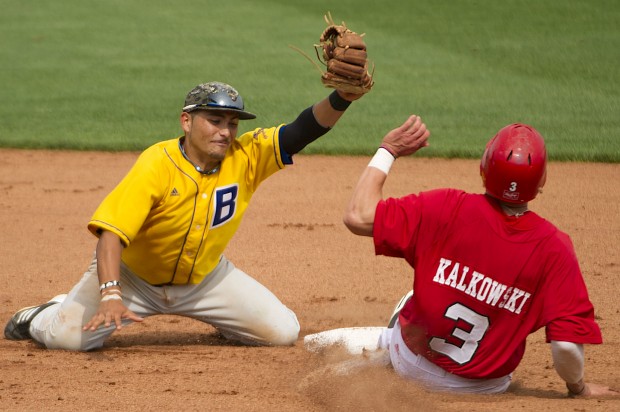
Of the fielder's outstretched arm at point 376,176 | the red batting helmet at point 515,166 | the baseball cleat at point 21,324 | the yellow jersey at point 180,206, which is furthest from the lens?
the baseball cleat at point 21,324

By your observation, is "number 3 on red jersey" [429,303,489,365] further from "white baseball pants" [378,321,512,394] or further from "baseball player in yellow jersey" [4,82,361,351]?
"baseball player in yellow jersey" [4,82,361,351]

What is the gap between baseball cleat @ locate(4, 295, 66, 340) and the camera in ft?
17.4

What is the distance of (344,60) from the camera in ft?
15.0

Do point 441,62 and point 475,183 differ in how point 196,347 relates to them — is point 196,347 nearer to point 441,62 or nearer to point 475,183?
point 475,183

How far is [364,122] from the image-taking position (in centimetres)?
1086

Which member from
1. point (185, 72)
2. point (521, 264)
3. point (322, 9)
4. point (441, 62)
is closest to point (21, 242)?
point (521, 264)

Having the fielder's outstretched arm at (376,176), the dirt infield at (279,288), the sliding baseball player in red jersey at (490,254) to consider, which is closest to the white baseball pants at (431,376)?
the dirt infield at (279,288)

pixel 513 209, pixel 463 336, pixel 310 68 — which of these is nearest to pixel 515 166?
pixel 513 209

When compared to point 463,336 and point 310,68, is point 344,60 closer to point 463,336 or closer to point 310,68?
point 463,336

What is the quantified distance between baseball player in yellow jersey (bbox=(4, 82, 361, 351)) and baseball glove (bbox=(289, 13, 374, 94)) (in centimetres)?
25

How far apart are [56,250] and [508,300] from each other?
4.24 metres

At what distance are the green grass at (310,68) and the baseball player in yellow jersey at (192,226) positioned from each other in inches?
183

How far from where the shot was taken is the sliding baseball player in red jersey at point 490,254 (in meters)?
3.75

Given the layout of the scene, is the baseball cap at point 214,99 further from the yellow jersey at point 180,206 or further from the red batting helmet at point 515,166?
the red batting helmet at point 515,166
